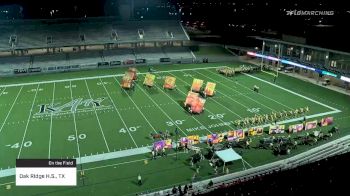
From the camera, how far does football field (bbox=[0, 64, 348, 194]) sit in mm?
23109

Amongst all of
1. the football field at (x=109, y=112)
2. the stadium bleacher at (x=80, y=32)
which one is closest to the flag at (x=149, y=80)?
the football field at (x=109, y=112)

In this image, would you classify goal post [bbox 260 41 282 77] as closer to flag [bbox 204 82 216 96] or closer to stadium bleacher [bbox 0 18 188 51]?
flag [bbox 204 82 216 96]

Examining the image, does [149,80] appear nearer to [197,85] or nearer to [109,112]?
[197,85]

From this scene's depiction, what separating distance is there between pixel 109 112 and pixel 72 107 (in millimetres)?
3999

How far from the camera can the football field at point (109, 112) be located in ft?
75.8

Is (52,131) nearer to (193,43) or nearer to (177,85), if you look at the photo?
(177,85)

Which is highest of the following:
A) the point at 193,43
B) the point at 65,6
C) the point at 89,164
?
the point at 65,6

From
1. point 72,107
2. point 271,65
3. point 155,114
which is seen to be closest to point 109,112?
point 72,107

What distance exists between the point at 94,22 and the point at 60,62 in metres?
13.6

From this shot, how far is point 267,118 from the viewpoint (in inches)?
1093

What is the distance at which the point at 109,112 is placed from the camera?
29.9 meters

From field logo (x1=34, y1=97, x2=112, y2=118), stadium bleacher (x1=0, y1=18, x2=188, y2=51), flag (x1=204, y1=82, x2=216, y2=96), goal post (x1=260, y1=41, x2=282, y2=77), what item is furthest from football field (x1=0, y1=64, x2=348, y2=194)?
stadium bleacher (x1=0, y1=18, x2=188, y2=51)

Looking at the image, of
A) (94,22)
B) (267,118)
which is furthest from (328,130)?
(94,22)

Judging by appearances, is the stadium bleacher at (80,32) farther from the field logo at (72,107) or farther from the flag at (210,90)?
the flag at (210,90)
